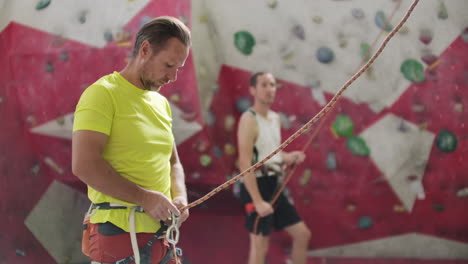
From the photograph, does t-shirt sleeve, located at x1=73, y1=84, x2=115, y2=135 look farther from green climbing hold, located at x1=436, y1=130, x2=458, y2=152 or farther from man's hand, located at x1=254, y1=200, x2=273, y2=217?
green climbing hold, located at x1=436, y1=130, x2=458, y2=152

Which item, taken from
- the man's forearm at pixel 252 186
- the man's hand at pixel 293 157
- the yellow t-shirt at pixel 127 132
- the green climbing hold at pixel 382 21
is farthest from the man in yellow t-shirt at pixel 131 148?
the green climbing hold at pixel 382 21

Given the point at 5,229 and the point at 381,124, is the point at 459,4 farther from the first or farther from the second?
the point at 5,229

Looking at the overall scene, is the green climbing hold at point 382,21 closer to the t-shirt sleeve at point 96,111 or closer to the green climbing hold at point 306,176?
the green climbing hold at point 306,176

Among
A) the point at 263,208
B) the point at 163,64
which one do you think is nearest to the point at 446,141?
the point at 263,208

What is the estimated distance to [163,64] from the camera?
118 centimetres

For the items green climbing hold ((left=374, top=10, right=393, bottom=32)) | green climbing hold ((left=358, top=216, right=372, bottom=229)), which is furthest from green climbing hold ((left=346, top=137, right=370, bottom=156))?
green climbing hold ((left=374, top=10, right=393, bottom=32))

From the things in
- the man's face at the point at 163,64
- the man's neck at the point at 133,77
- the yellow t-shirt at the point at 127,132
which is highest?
the man's face at the point at 163,64

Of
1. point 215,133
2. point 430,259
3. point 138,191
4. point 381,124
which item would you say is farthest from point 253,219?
point 138,191

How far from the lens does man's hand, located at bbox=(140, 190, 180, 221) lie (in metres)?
1.15

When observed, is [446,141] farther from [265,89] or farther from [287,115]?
[265,89]

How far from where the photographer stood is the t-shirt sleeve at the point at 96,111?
106 cm

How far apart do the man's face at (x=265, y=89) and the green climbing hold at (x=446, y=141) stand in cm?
98

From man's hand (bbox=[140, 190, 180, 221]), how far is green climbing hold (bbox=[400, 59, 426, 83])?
200 centimetres

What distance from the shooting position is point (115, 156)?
44.4 inches
